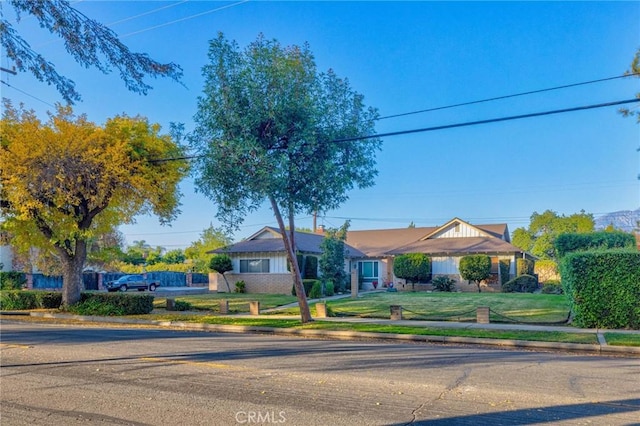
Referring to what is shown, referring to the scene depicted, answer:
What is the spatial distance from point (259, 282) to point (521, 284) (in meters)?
17.5

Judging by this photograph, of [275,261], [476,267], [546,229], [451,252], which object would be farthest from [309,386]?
[546,229]

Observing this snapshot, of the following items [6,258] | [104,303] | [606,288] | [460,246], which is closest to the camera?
[606,288]

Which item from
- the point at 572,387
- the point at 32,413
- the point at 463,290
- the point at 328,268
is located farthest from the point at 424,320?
the point at 463,290

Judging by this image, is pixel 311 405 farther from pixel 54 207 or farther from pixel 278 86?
pixel 54 207

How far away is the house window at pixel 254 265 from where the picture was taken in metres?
34.2

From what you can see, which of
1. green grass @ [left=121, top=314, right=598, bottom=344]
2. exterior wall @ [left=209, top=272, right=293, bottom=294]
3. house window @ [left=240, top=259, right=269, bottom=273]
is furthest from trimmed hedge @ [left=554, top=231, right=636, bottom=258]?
house window @ [left=240, top=259, right=269, bottom=273]

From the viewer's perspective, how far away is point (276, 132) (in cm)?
1591

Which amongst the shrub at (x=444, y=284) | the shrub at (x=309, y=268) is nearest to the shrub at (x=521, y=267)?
the shrub at (x=444, y=284)

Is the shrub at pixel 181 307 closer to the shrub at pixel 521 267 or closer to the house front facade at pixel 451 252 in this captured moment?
the house front facade at pixel 451 252

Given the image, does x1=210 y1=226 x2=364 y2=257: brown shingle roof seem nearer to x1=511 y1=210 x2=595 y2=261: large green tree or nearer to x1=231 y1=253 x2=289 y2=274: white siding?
x1=231 y1=253 x2=289 y2=274: white siding

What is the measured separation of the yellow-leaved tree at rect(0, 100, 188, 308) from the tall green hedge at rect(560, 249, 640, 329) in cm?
1478

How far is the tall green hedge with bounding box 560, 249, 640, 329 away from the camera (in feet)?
47.2

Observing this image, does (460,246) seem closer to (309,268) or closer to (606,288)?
(309,268)

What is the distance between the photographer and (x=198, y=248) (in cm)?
6272
